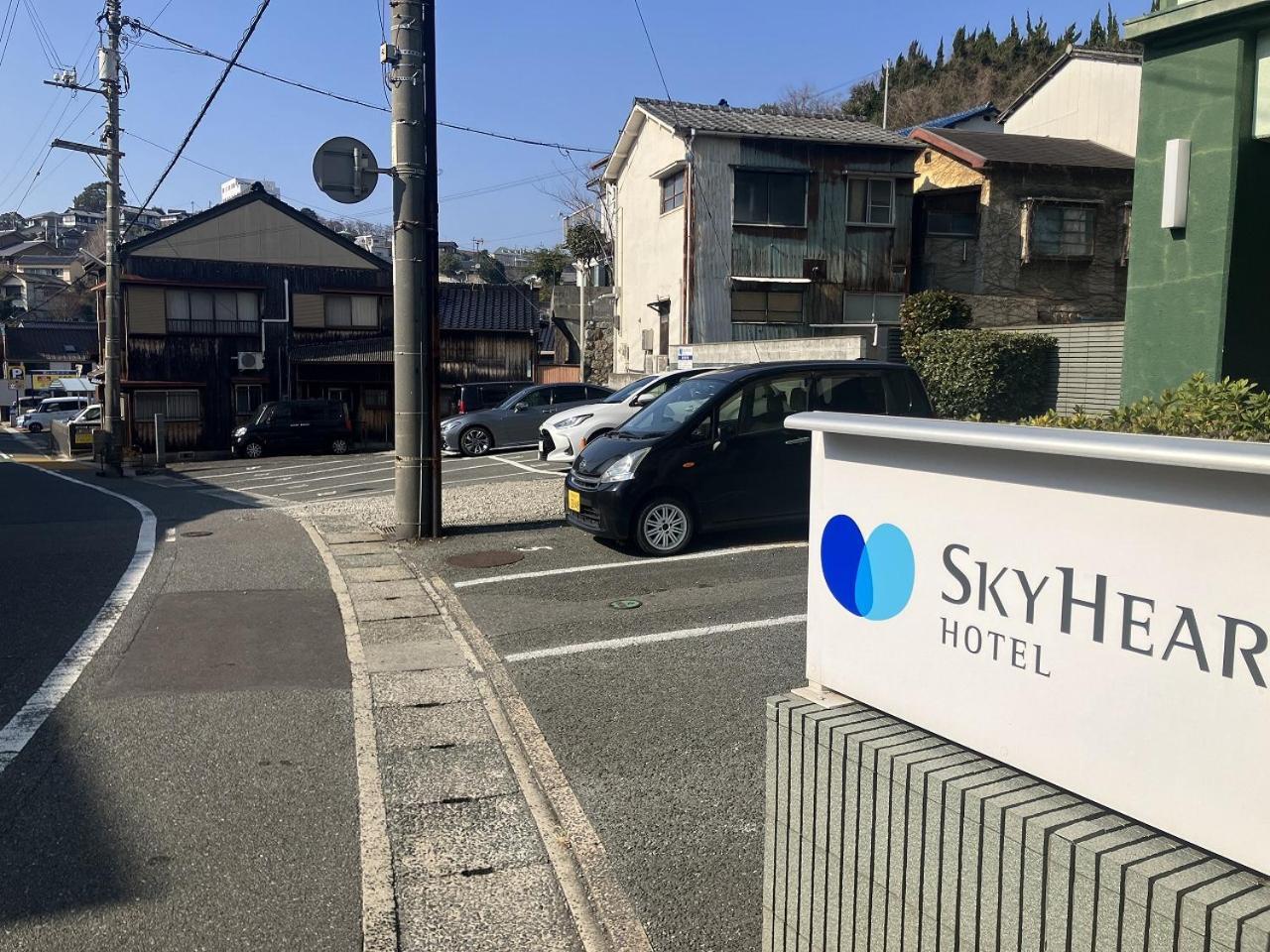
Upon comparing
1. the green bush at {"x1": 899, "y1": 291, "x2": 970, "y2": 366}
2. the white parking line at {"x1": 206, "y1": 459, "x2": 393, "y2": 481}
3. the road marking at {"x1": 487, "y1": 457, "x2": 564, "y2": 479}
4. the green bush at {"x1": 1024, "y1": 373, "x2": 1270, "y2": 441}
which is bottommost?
the white parking line at {"x1": 206, "y1": 459, "x2": 393, "y2": 481}

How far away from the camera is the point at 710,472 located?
915 cm

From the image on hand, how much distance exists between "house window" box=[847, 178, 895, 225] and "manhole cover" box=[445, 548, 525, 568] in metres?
20.7

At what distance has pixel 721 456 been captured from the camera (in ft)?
30.2

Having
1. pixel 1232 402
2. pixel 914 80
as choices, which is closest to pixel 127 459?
pixel 1232 402

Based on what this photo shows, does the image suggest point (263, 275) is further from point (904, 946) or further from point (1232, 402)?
point (904, 946)

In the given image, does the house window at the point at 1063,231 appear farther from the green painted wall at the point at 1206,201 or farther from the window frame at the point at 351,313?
the window frame at the point at 351,313

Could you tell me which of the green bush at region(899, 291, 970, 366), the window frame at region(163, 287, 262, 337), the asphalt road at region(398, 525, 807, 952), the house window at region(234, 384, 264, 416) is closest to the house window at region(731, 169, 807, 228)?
the green bush at region(899, 291, 970, 366)

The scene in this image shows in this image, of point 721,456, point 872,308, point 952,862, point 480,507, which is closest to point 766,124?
point 872,308

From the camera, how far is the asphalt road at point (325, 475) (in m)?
17.9

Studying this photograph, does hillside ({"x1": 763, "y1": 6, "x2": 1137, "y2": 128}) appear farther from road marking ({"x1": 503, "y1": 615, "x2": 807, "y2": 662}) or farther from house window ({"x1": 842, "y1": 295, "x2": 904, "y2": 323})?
road marking ({"x1": 503, "y1": 615, "x2": 807, "y2": 662})

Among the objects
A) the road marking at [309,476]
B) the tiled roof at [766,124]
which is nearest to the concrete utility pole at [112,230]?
the road marking at [309,476]

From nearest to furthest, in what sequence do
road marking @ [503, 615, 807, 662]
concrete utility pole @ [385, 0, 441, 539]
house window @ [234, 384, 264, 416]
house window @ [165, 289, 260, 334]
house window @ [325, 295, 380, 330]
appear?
road marking @ [503, 615, 807, 662] → concrete utility pole @ [385, 0, 441, 539] → house window @ [165, 289, 260, 334] → house window @ [234, 384, 264, 416] → house window @ [325, 295, 380, 330]

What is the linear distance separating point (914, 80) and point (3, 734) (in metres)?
61.9

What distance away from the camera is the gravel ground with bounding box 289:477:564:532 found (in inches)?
452
